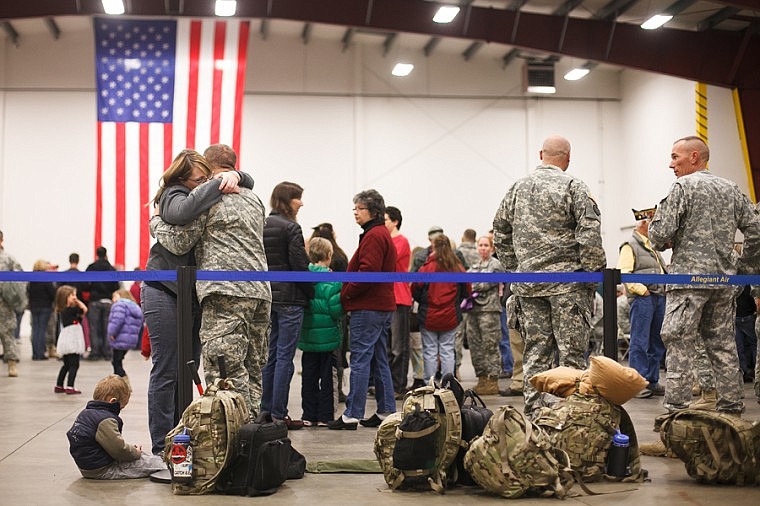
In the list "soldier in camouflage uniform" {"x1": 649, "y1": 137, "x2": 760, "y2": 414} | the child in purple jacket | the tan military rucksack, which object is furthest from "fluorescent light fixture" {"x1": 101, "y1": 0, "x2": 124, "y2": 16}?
the tan military rucksack

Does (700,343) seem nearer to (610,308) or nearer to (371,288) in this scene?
(610,308)

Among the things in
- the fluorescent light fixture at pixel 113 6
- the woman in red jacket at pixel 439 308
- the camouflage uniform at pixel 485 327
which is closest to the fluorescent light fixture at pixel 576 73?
the fluorescent light fixture at pixel 113 6

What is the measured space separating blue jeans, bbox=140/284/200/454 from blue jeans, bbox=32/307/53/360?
9.67m

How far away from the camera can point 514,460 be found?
13.3 ft

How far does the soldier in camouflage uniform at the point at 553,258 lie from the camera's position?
17.1ft

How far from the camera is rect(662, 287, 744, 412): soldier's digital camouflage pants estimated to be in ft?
17.5

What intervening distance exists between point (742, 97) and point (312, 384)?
12311 mm

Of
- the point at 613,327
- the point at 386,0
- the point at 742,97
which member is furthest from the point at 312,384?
the point at 742,97

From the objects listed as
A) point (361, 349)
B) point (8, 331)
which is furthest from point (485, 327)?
point (8, 331)

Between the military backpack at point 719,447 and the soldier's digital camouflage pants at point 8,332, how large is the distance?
8.79m

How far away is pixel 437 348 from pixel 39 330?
25.9 ft

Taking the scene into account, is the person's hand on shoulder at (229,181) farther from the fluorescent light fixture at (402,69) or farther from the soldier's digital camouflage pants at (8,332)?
the fluorescent light fixture at (402,69)

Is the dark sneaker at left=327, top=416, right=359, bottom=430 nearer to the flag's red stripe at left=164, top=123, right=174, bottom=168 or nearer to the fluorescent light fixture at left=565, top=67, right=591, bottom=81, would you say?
the flag's red stripe at left=164, top=123, right=174, bottom=168

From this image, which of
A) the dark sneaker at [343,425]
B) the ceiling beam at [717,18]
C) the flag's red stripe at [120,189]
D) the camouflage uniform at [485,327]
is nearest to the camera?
the dark sneaker at [343,425]
